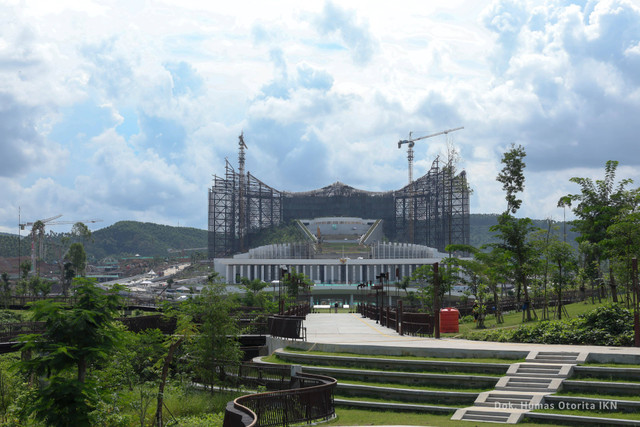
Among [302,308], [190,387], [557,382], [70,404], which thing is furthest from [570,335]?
[302,308]

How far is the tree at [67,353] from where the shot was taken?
47.3ft

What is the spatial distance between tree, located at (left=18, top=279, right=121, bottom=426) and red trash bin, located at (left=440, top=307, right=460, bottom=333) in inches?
862

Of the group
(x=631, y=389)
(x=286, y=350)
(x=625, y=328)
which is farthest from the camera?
(x=286, y=350)

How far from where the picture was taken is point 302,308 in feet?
151

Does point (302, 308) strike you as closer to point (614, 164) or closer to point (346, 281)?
point (614, 164)

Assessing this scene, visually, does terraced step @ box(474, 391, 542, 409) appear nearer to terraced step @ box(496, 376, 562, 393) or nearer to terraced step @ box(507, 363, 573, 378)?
terraced step @ box(496, 376, 562, 393)

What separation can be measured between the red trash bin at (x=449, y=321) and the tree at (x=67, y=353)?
71.8 feet

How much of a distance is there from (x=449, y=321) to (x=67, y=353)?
23691 millimetres

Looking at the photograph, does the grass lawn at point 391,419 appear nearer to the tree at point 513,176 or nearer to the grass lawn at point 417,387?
the grass lawn at point 417,387

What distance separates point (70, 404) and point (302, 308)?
32.0 meters

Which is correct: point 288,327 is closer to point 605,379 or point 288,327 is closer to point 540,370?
point 540,370

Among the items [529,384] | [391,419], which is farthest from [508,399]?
[391,419]

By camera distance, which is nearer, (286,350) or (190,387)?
(190,387)

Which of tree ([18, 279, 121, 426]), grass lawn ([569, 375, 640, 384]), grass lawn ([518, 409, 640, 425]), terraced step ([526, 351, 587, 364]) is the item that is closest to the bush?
terraced step ([526, 351, 587, 364])
